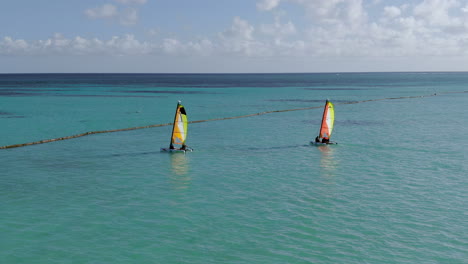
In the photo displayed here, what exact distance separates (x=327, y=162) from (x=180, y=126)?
1626cm

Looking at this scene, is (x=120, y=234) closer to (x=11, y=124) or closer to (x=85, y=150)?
(x=85, y=150)

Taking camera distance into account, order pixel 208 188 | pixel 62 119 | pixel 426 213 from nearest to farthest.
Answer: pixel 426 213, pixel 208 188, pixel 62 119

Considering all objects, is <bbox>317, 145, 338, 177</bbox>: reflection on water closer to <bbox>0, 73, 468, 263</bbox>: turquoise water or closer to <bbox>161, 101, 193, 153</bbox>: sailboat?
<bbox>0, 73, 468, 263</bbox>: turquoise water

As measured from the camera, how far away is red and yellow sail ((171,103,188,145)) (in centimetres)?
5088

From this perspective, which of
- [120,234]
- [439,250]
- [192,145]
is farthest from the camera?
[192,145]

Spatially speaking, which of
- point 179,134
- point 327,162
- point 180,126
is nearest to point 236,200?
point 327,162

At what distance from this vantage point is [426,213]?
31.0m

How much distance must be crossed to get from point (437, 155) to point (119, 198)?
114 feet

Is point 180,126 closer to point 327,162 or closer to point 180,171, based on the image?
point 180,171

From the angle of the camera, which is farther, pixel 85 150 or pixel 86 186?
pixel 85 150

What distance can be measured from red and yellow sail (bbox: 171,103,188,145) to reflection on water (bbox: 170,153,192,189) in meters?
1.86

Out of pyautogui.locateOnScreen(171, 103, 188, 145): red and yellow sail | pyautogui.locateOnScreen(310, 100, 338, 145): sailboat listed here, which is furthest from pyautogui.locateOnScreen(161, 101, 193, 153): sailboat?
pyautogui.locateOnScreen(310, 100, 338, 145): sailboat

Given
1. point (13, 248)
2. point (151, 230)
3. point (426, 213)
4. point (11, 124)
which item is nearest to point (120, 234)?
point (151, 230)

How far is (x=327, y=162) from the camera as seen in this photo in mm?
47469
